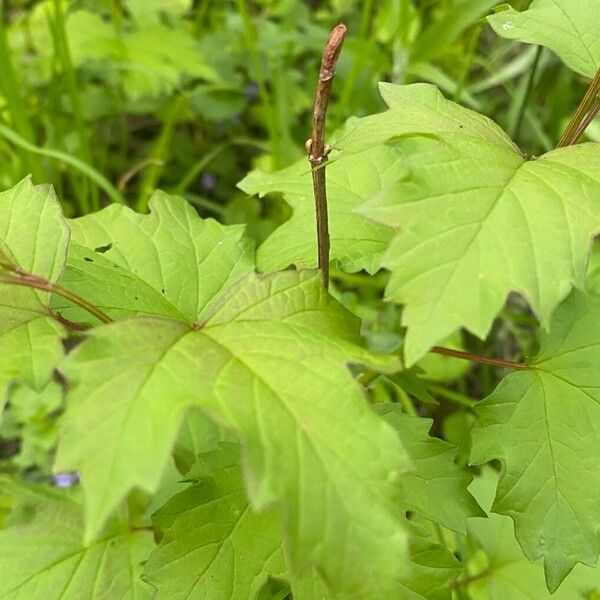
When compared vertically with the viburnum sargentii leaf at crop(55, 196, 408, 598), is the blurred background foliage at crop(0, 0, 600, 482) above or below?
below

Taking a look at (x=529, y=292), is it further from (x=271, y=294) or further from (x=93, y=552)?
(x=93, y=552)

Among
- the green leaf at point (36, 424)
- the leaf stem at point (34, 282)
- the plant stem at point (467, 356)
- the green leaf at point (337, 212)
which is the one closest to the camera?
the leaf stem at point (34, 282)

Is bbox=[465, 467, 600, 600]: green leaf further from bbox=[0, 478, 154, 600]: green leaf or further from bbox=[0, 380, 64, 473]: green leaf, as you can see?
bbox=[0, 380, 64, 473]: green leaf

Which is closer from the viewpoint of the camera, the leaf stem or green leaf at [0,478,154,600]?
the leaf stem

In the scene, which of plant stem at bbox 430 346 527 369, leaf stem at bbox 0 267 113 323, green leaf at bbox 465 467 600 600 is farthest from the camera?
green leaf at bbox 465 467 600 600

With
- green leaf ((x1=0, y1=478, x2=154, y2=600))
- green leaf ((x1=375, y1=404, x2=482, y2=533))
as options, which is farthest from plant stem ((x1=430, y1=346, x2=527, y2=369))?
green leaf ((x1=0, y1=478, x2=154, y2=600))

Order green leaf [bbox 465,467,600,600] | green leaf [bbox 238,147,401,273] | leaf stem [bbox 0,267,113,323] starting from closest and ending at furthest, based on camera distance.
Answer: leaf stem [bbox 0,267,113,323] → green leaf [bbox 238,147,401,273] → green leaf [bbox 465,467,600,600]

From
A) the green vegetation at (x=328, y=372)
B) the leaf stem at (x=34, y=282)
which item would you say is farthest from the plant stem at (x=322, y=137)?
the leaf stem at (x=34, y=282)

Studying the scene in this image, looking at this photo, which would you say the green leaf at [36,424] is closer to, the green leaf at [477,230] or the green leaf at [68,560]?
the green leaf at [68,560]
